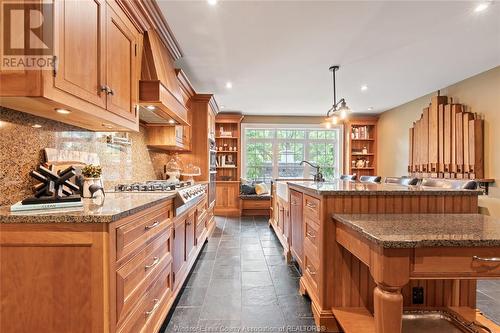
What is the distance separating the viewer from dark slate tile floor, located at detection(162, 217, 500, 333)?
74.0 inches

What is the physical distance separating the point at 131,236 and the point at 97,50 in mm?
1112

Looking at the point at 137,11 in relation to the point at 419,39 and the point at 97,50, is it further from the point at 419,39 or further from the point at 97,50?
the point at 419,39

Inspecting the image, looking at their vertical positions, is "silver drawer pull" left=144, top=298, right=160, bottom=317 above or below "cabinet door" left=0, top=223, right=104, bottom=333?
below

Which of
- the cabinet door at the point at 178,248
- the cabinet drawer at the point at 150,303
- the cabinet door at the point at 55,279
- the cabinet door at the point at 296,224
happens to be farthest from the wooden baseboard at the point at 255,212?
the cabinet door at the point at 55,279

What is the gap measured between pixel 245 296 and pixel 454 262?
1.63 m

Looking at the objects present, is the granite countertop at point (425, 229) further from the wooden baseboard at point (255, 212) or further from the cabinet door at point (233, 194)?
the cabinet door at point (233, 194)

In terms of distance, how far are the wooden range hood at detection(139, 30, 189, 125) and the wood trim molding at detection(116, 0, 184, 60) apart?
6 centimetres

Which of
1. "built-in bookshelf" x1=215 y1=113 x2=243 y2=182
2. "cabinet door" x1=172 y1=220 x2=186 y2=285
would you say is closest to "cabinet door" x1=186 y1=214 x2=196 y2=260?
"cabinet door" x1=172 y1=220 x2=186 y2=285

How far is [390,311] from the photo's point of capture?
114 cm

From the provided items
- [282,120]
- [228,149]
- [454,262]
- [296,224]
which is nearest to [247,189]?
[228,149]

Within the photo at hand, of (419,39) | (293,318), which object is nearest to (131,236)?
(293,318)

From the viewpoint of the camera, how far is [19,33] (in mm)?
1100

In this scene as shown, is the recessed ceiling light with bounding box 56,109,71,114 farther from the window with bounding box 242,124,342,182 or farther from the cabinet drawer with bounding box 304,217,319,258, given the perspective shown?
the window with bounding box 242,124,342,182

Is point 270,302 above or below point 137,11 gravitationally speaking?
below
